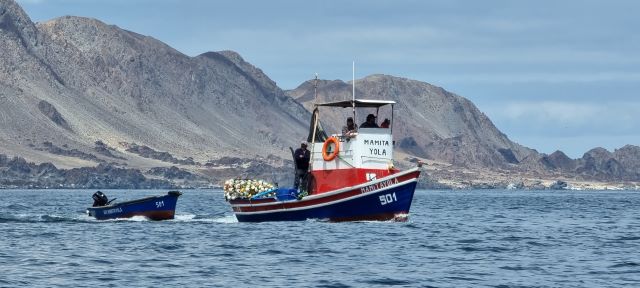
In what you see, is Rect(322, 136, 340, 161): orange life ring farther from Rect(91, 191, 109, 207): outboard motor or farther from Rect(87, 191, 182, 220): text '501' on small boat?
Rect(91, 191, 109, 207): outboard motor

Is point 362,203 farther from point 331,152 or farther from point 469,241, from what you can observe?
point 469,241

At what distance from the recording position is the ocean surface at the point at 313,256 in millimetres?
38969

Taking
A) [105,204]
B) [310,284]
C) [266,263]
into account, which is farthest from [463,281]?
[105,204]

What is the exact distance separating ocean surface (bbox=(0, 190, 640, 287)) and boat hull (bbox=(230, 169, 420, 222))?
73 cm

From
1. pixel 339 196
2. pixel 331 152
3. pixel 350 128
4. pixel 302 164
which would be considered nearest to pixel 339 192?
pixel 339 196

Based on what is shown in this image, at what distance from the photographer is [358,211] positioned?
204ft

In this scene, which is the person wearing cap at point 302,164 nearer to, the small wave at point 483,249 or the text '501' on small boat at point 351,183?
the text '501' on small boat at point 351,183

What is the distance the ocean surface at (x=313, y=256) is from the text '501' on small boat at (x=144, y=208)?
531 centimetres

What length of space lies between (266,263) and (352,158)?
20.0 m

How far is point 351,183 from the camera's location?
6359cm

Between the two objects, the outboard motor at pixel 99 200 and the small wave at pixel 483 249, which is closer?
→ the small wave at pixel 483 249

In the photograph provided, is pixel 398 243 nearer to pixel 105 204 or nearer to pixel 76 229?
pixel 76 229

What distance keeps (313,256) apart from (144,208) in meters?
28.4

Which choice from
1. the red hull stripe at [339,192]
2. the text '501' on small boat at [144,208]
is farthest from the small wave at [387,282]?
the text '501' on small boat at [144,208]
